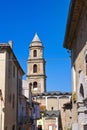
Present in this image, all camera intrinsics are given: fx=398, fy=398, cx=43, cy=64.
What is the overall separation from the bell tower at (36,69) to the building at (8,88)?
56050mm

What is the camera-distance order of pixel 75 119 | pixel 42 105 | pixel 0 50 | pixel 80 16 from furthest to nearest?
1. pixel 42 105
2. pixel 0 50
3. pixel 75 119
4. pixel 80 16

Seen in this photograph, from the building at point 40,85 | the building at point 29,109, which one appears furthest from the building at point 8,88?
the building at point 40,85

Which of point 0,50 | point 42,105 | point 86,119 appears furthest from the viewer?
point 42,105

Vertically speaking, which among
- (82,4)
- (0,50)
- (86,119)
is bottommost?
(86,119)

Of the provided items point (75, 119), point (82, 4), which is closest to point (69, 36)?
point (75, 119)

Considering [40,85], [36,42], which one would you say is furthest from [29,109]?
[36,42]

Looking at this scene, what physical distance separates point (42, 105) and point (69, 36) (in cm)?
7812

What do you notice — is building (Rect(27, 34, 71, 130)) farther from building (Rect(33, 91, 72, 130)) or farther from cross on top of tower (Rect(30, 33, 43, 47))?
cross on top of tower (Rect(30, 33, 43, 47))

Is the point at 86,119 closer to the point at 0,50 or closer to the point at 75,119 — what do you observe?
the point at 75,119

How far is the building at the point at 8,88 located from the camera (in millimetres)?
34438

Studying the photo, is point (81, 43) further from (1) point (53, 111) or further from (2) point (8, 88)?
(1) point (53, 111)

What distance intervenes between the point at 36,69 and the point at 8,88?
205 ft

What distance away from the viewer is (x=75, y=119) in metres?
20.8

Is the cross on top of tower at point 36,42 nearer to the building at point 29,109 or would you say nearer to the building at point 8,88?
the building at point 29,109
